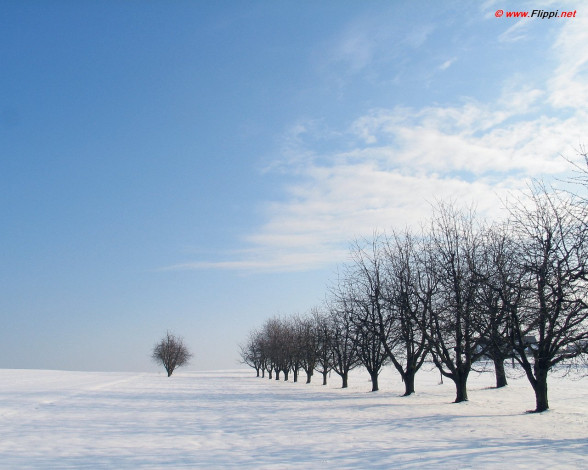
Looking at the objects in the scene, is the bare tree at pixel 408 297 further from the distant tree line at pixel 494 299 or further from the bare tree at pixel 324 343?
the bare tree at pixel 324 343

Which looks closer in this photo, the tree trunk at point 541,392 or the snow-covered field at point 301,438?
the snow-covered field at point 301,438

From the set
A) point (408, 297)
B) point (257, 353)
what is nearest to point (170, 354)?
point (257, 353)

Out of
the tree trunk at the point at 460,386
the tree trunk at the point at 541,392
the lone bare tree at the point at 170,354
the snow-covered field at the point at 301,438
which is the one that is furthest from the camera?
the lone bare tree at the point at 170,354

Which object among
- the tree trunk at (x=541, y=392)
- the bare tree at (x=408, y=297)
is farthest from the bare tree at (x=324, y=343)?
the tree trunk at (x=541, y=392)

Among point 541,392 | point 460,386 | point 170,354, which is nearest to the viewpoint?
point 541,392

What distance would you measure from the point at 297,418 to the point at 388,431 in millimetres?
4933

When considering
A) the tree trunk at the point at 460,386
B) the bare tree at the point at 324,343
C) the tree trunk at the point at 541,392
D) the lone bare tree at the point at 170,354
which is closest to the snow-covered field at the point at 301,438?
the tree trunk at the point at 541,392

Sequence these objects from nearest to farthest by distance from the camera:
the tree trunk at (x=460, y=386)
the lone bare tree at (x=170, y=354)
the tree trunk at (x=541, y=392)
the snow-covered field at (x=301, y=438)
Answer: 1. the snow-covered field at (x=301, y=438)
2. the tree trunk at (x=541, y=392)
3. the tree trunk at (x=460, y=386)
4. the lone bare tree at (x=170, y=354)

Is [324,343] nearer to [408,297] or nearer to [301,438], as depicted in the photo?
[408,297]

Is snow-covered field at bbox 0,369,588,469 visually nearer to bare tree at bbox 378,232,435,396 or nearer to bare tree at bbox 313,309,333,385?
bare tree at bbox 378,232,435,396

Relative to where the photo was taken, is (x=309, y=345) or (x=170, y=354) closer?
(x=309, y=345)

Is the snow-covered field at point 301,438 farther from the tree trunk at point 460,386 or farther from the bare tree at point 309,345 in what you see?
the bare tree at point 309,345

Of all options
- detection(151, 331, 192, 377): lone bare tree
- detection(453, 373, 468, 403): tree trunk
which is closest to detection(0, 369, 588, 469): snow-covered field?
detection(453, 373, 468, 403): tree trunk

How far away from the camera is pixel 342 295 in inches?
1510
